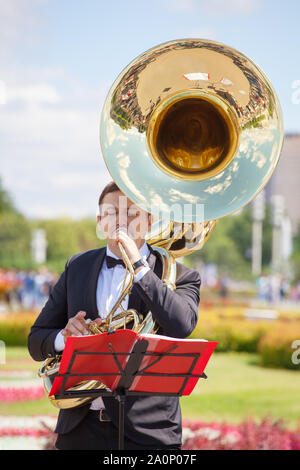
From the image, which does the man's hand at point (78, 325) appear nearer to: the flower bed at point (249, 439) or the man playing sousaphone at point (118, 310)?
the man playing sousaphone at point (118, 310)

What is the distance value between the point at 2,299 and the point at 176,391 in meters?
21.4

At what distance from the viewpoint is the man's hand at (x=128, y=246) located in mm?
2322

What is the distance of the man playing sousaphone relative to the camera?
7.66ft

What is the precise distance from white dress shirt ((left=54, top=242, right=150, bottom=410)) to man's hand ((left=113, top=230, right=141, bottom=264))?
18cm

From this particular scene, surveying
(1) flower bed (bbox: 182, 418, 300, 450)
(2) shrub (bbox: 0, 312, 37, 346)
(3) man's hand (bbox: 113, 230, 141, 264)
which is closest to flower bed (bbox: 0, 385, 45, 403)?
(1) flower bed (bbox: 182, 418, 300, 450)

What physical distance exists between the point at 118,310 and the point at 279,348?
8.45 m

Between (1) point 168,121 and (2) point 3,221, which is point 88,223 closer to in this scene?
(2) point 3,221

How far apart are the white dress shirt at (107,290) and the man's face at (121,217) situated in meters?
0.13

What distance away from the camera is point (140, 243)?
8.35 feet

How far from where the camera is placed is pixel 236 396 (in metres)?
8.02

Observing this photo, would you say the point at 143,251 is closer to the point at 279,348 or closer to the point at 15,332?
the point at 279,348

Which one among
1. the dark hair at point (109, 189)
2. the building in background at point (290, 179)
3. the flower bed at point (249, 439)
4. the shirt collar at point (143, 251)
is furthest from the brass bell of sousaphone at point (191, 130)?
the building in background at point (290, 179)

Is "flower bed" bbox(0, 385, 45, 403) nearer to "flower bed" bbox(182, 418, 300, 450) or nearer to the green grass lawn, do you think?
the green grass lawn
